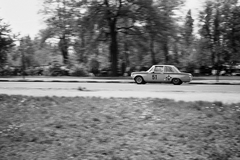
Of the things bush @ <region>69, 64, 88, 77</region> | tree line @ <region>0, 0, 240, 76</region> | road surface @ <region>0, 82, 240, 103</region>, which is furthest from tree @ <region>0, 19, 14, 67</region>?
road surface @ <region>0, 82, 240, 103</region>

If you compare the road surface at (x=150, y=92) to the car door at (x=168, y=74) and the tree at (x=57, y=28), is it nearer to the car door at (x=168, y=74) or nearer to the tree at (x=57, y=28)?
the car door at (x=168, y=74)

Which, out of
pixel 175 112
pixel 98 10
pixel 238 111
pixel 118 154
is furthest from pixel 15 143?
pixel 98 10

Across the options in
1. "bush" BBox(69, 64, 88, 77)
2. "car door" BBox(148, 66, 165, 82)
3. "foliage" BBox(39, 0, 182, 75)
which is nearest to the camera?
"car door" BBox(148, 66, 165, 82)

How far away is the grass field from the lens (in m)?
6.14

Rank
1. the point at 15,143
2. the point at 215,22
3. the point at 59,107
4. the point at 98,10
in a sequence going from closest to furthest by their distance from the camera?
the point at 15,143 → the point at 59,107 → the point at 98,10 → the point at 215,22

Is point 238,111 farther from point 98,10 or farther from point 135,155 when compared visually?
point 98,10

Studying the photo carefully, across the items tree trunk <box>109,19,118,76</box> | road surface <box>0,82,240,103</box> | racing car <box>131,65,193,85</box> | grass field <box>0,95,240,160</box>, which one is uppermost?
tree trunk <box>109,19,118,76</box>

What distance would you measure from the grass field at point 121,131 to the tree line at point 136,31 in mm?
22685

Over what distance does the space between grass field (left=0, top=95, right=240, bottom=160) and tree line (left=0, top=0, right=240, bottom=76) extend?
2269 cm

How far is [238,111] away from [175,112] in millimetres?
1839

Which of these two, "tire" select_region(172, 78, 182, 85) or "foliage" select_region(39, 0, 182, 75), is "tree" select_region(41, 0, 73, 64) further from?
"tire" select_region(172, 78, 182, 85)

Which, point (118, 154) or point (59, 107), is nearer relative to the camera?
point (118, 154)

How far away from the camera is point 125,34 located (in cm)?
3409

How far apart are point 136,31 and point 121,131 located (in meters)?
26.3
